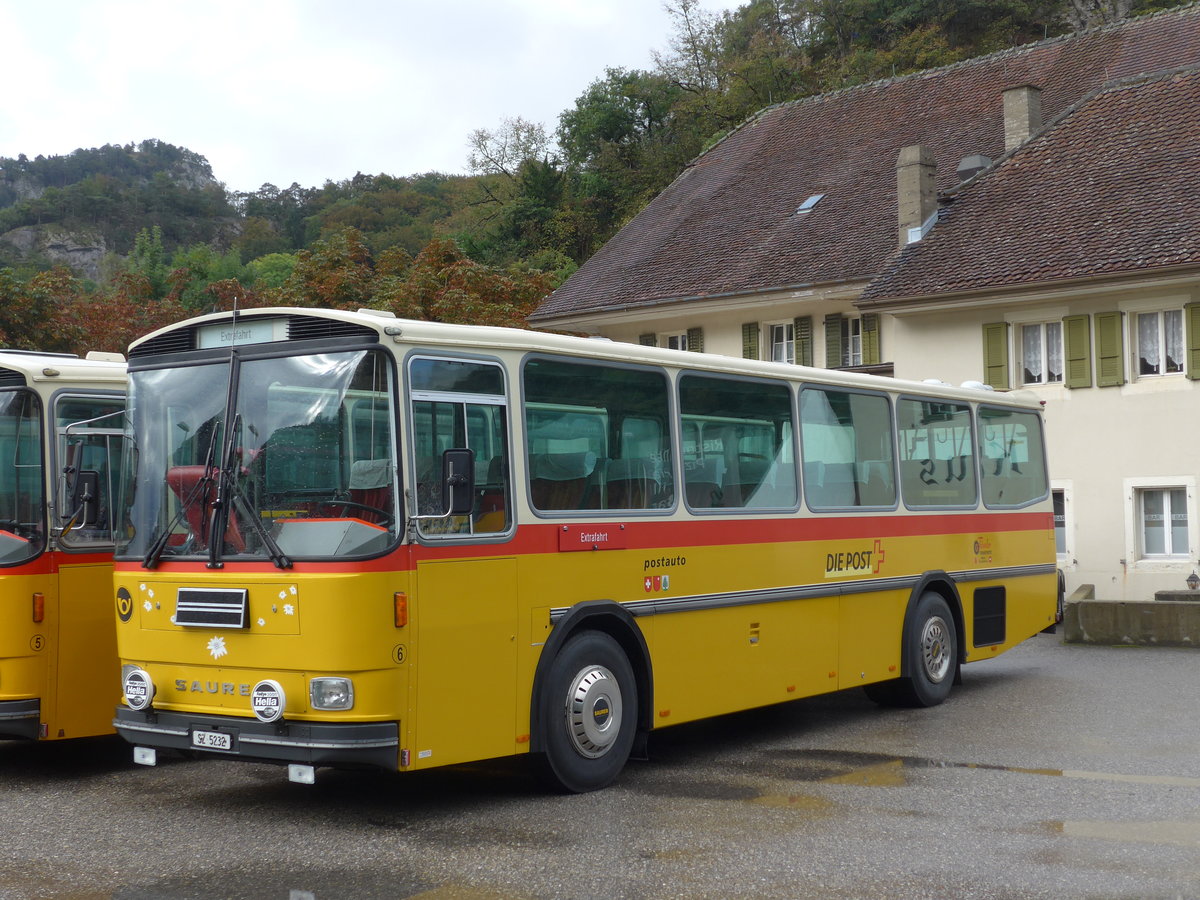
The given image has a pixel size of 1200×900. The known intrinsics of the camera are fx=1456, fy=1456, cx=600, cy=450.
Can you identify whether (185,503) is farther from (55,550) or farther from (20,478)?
(20,478)

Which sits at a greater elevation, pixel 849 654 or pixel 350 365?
pixel 350 365

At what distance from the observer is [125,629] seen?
28.0 feet

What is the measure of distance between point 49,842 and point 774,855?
3.85 m

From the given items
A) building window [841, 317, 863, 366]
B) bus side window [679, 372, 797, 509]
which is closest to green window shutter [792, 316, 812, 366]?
building window [841, 317, 863, 366]

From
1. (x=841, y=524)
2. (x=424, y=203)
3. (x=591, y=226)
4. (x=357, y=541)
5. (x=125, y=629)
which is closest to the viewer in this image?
(x=357, y=541)

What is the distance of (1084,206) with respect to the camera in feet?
84.5

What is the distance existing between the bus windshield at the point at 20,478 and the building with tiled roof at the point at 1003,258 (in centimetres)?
1830

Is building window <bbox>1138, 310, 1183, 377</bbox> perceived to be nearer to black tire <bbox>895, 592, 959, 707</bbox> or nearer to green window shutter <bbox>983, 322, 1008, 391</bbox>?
green window shutter <bbox>983, 322, 1008, 391</bbox>

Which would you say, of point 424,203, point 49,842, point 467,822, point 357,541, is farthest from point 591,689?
point 424,203

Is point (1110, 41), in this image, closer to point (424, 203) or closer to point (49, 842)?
point (49, 842)

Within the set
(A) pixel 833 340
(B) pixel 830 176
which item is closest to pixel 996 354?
(A) pixel 833 340

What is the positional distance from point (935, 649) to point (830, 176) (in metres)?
23.6

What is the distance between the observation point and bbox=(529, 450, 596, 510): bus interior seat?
8703 mm

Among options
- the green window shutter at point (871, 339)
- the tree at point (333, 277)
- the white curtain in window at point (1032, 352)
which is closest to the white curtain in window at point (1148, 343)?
the white curtain in window at point (1032, 352)
